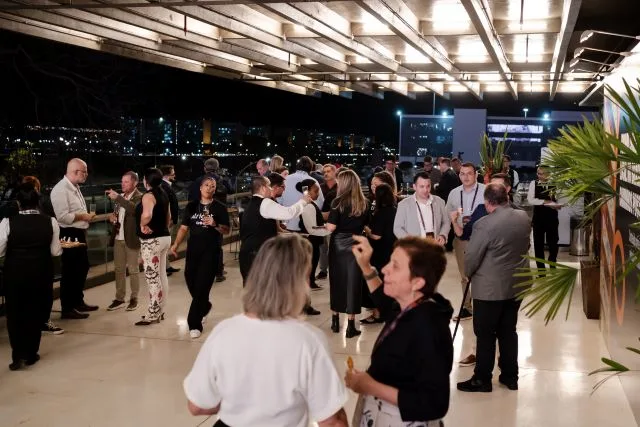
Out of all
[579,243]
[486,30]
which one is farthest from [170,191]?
[579,243]

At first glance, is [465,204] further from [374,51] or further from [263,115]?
[263,115]

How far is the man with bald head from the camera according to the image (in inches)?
265

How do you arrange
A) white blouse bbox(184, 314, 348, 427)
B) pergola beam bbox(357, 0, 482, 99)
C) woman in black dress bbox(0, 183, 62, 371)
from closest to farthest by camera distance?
white blouse bbox(184, 314, 348, 427)
woman in black dress bbox(0, 183, 62, 371)
pergola beam bbox(357, 0, 482, 99)

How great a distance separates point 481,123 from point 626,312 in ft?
47.6

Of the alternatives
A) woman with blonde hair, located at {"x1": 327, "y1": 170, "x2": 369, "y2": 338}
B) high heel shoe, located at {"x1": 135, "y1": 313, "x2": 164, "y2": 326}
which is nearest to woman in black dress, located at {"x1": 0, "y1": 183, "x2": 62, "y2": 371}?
high heel shoe, located at {"x1": 135, "y1": 313, "x2": 164, "y2": 326}

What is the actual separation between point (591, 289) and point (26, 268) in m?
5.31

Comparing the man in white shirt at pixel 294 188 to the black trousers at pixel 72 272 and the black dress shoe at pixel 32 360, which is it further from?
the black dress shoe at pixel 32 360

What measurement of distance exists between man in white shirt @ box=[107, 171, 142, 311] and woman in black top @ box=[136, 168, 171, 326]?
52 cm

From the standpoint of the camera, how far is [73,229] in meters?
6.93

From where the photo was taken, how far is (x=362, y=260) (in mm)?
2881

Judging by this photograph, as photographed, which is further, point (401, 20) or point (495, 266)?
point (401, 20)

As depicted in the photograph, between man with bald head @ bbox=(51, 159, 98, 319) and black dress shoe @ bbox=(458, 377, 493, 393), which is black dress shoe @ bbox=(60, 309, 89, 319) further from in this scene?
black dress shoe @ bbox=(458, 377, 493, 393)

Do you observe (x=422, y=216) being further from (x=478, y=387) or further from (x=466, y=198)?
(x=478, y=387)

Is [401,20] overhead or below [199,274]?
overhead
